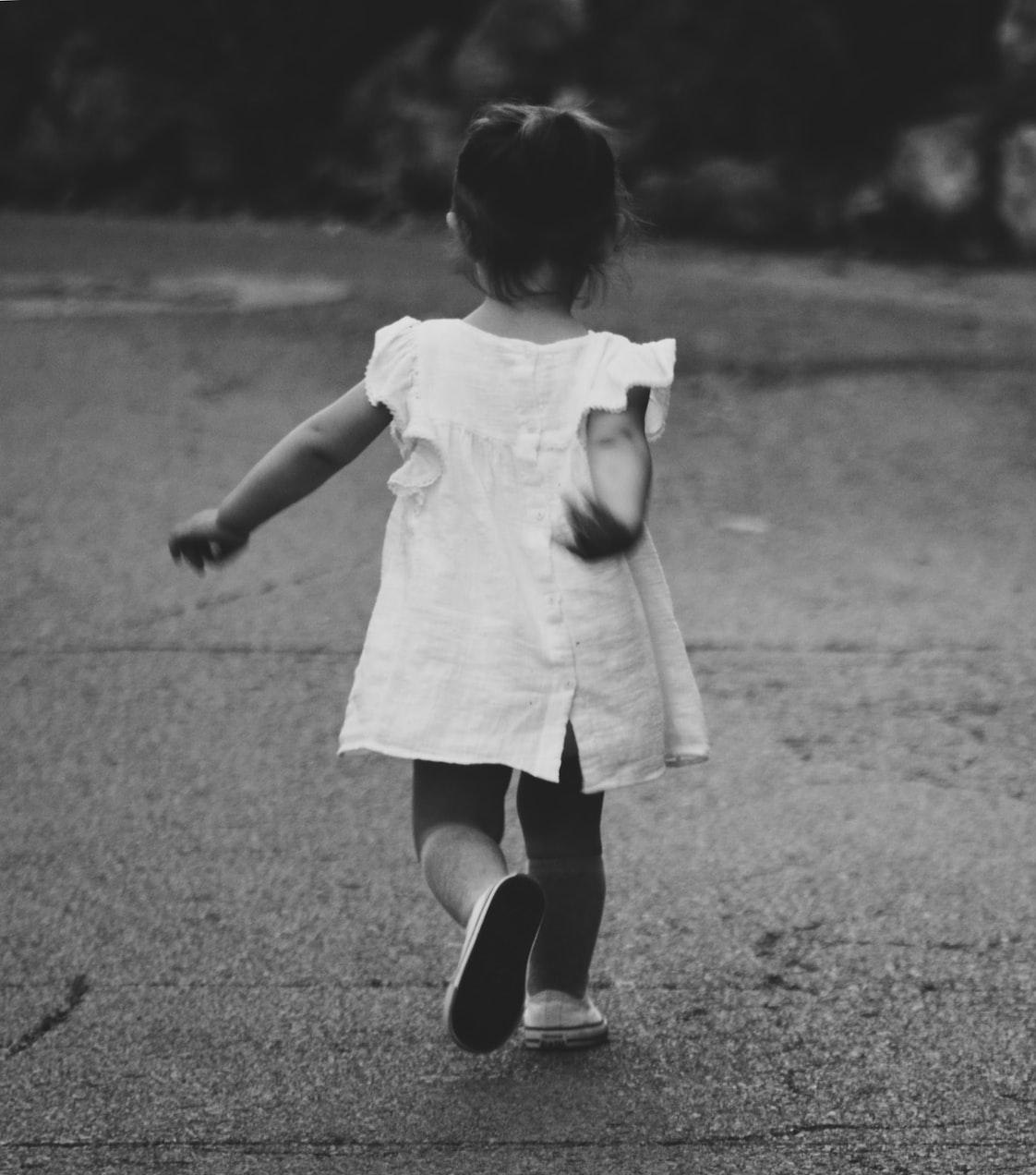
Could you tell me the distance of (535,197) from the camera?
2.52 metres

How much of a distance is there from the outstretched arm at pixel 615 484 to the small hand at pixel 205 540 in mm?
542

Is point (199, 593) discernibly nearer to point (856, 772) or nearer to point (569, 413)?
point (856, 772)

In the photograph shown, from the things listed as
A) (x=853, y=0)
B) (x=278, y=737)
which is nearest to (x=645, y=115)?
(x=853, y=0)

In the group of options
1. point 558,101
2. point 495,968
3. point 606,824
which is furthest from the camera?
point 558,101

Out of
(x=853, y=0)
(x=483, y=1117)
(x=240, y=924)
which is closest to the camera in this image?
(x=483, y=1117)

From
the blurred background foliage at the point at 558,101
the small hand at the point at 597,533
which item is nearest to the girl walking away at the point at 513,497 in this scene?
the small hand at the point at 597,533

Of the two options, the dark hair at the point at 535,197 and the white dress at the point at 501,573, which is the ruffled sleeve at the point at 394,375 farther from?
the dark hair at the point at 535,197

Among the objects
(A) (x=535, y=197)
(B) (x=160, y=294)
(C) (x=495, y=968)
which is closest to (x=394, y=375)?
(A) (x=535, y=197)

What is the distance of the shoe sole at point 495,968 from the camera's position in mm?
2404

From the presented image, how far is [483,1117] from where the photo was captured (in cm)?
253

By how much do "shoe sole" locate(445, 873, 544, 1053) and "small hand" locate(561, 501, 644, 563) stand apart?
46cm

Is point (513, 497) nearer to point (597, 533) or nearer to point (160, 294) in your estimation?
point (597, 533)

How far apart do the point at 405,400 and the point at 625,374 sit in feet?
1.05

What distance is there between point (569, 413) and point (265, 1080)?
1.07 meters
